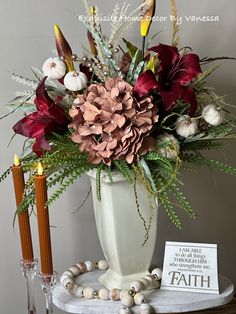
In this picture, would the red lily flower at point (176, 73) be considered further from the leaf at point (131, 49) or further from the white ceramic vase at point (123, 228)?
the white ceramic vase at point (123, 228)

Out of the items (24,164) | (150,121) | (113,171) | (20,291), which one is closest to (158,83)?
(150,121)

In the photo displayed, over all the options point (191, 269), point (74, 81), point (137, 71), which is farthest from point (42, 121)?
point (191, 269)

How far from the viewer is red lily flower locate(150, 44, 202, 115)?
1.01 meters

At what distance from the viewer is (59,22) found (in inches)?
49.2

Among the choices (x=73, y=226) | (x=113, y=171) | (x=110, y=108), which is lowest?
(x=73, y=226)

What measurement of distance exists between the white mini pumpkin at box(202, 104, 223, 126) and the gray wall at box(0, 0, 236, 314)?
1.10 ft

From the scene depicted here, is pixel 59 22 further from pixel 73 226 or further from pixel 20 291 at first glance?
pixel 20 291

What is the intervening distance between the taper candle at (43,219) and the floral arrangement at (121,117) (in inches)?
1.8

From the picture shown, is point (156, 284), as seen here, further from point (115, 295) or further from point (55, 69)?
point (55, 69)

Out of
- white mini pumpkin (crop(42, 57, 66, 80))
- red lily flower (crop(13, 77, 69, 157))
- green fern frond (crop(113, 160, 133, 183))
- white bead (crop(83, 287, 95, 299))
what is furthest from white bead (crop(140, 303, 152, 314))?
white mini pumpkin (crop(42, 57, 66, 80))

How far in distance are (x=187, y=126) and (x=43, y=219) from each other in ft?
0.99

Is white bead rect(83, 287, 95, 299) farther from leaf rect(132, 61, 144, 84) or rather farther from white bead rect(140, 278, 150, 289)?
leaf rect(132, 61, 144, 84)

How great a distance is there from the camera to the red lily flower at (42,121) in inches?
39.4

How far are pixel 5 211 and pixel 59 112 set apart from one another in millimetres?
358
